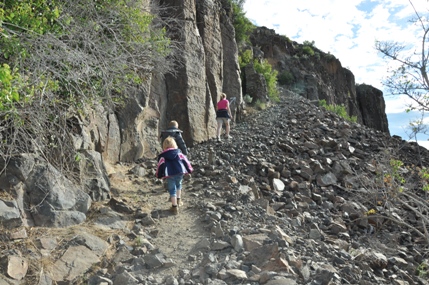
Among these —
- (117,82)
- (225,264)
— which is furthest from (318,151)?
(225,264)

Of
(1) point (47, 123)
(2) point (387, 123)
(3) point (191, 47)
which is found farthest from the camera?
(2) point (387, 123)

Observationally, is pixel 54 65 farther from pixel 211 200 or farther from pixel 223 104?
pixel 223 104

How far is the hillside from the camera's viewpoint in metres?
5.13

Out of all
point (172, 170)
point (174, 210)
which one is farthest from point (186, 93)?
point (174, 210)

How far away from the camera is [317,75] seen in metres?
33.8

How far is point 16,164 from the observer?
6215 millimetres

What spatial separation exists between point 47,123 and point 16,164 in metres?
1.04

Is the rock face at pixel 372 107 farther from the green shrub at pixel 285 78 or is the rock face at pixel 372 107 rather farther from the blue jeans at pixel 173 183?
the blue jeans at pixel 173 183

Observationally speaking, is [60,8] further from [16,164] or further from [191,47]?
[191,47]

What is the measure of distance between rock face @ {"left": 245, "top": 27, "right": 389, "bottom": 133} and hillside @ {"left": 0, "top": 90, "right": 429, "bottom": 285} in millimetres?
18359

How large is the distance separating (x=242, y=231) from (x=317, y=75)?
97.2ft

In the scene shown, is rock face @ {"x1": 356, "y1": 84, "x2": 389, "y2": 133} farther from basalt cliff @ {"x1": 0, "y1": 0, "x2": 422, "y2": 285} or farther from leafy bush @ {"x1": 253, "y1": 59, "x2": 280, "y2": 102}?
basalt cliff @ {"x1": 0, "y1": 0, "x2": 422, "y2": 285}

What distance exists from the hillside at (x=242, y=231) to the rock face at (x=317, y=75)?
1836 cm

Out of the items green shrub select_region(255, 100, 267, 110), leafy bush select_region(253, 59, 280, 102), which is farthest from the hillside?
leafy bush select_region(253, 59, 280, 102)
